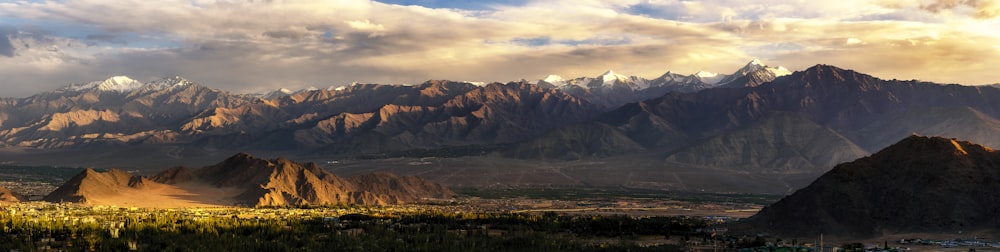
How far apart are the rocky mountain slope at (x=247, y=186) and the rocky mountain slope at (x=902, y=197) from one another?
8598cm

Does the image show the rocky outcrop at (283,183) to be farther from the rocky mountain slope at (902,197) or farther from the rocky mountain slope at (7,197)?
the rocky mountain slope at (902,197)

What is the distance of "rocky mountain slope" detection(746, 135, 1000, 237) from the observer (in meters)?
79.4

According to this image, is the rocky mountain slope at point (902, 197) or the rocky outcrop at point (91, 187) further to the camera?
the rocky outcrop at point (91, 187)

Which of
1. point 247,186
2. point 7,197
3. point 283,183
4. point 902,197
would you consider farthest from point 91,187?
point 902,197

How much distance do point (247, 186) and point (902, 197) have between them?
360 ft

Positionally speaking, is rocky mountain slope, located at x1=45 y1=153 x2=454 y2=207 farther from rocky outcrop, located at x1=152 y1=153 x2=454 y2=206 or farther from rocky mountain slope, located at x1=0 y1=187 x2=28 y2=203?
rocky mountain slope, located at x1=0 y1=187 x2=28 y2=203

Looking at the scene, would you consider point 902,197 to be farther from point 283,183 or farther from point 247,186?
point 247,186

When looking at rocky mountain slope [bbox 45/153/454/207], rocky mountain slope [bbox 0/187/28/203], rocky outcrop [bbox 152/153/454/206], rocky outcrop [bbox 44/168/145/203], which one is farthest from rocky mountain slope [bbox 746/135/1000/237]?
rocky mountain slope [bbox 0/187/28/203]

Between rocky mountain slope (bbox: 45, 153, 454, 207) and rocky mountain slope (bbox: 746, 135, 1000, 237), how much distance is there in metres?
86.0

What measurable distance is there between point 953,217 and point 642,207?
7856cm

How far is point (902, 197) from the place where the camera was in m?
83.4

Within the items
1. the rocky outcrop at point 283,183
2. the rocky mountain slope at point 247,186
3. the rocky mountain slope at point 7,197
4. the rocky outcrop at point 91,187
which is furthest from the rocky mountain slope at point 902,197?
the rocky mountain slope at point 7,197

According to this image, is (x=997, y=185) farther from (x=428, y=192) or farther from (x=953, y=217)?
(x=428, y=192)

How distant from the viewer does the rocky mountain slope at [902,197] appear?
79.4 meters
